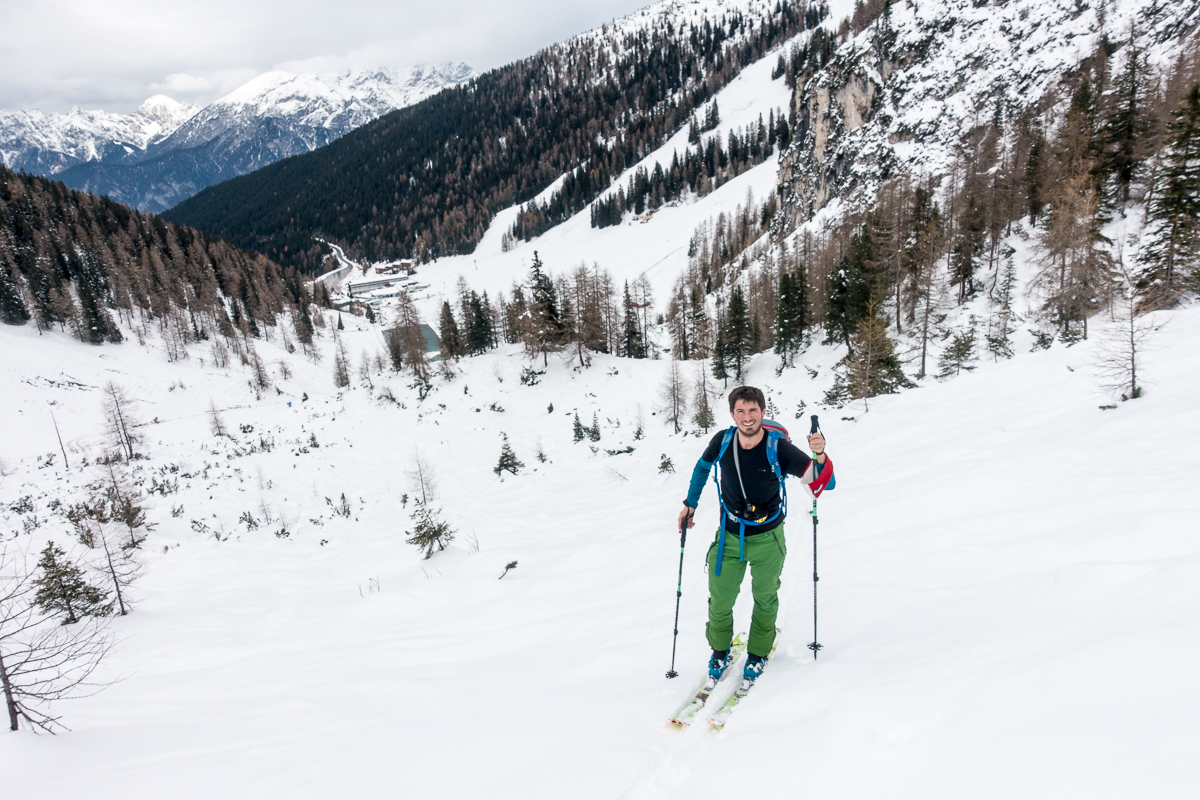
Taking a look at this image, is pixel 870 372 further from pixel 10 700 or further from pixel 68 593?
pixel 68 593

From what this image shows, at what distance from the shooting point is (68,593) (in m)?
11.8

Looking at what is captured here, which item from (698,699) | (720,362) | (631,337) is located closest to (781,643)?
(698,699)

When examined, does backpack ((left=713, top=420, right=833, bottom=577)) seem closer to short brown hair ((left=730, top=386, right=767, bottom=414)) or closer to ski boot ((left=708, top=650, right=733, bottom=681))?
short brown hair ((left=730, top=386, right=767, bottom=414))

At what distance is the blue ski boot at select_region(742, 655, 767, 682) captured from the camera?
187 inches

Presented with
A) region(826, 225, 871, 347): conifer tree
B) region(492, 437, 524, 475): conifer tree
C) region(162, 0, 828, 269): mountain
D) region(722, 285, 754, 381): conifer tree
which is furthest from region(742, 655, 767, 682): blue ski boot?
region(162, 0, 828, 269): mountain

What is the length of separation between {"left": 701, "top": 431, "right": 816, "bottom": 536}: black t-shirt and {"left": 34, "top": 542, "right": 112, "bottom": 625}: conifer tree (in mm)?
15905

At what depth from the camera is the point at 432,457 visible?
33.2m

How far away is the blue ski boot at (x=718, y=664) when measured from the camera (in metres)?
4.85

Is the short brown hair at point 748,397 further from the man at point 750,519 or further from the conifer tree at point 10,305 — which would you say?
the conifer tree at point 10,305

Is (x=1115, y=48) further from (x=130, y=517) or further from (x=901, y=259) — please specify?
(x=130, y=517)

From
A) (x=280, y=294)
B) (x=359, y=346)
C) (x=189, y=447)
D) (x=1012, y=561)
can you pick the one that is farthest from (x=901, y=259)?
(x=280, y=294)

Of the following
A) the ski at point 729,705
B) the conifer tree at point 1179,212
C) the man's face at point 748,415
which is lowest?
the ski at point 729,705

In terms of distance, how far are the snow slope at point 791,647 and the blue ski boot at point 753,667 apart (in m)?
0.12

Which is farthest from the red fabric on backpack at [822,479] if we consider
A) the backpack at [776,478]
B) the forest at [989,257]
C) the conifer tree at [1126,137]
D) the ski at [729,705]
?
the conifer tree at [1126,137]
